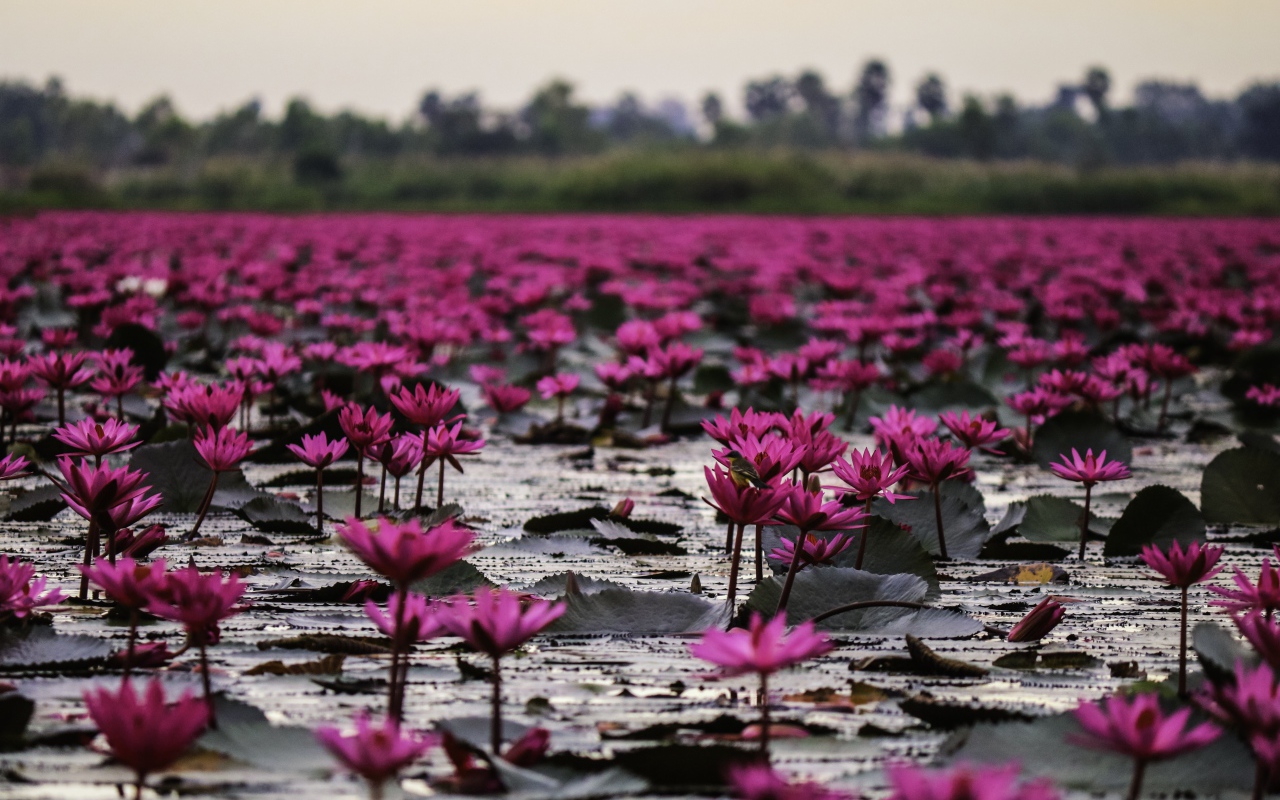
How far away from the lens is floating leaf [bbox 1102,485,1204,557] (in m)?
2.54

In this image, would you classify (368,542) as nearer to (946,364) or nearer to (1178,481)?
(1178,481)

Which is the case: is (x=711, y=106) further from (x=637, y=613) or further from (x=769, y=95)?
(x=637, y=613)

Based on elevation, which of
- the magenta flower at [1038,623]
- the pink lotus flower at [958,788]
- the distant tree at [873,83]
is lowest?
the magenta flower at [1038,623]

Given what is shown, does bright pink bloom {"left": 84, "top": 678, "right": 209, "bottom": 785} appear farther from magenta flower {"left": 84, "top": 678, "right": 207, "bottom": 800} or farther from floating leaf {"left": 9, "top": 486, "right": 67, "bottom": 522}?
floating leaf {"left": 9, "top": 486, "right": 67, "bottom": 522}

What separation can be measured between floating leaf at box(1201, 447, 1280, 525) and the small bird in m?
1.27

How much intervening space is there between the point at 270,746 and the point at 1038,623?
117 centimetres

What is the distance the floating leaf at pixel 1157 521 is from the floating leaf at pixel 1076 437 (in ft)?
2.61

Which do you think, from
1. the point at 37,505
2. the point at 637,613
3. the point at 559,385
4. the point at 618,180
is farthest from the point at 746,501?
the point at 618,180

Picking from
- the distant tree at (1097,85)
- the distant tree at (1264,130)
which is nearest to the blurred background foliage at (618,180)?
the distant tree at (1264,130)

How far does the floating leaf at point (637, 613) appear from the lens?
6.11 feet

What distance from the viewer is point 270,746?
4.25ft

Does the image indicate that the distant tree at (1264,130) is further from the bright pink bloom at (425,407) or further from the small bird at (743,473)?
the bright pink bloom at (425,407)

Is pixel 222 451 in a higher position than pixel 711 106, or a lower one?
lower

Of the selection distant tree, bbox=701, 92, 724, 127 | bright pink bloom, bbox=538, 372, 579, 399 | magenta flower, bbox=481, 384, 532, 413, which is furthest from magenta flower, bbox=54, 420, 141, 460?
distant tree, bbox=701, 92, 724, 127
